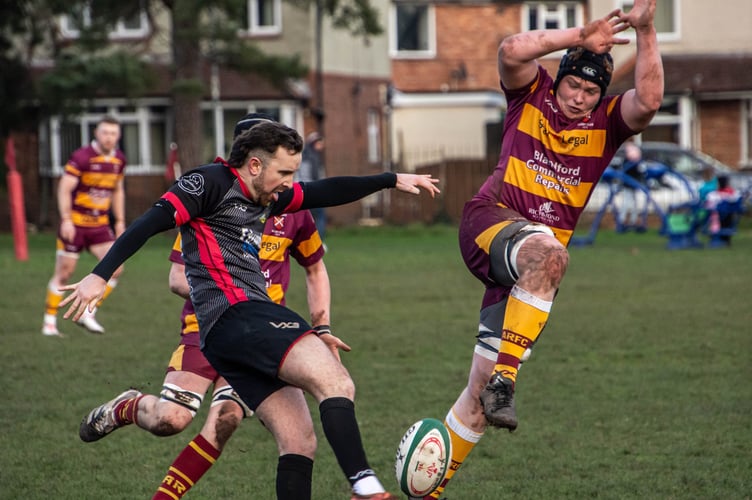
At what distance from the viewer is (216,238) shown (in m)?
5.02

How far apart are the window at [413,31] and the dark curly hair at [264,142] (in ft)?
127

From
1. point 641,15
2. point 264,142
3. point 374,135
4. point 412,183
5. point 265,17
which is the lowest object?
point 412,183

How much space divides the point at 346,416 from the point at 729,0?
37.0 meters

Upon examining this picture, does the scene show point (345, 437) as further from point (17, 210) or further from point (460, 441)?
point (17, 210)

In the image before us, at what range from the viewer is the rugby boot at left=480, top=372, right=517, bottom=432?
16.4 feet

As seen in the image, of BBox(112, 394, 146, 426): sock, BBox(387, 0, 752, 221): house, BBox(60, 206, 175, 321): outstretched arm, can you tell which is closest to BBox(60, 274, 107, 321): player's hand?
BBox(60, 206, 175, 321): outstretched arm

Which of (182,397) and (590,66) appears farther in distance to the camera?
(182,397)

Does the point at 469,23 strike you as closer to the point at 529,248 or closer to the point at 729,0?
the point at 729,0

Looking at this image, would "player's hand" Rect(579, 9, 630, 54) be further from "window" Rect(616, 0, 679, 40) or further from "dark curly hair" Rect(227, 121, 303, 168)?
"window" Rect(616, 0, 679, 40)

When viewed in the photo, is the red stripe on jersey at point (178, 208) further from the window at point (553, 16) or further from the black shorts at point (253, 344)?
the window at point (553, 16)

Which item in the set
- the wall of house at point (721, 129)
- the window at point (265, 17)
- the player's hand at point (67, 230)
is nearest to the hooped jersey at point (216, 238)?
the player's hand at point (67, 230)

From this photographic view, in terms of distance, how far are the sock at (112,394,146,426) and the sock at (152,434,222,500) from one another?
1.62 feet

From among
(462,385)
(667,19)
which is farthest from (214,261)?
(667,19)

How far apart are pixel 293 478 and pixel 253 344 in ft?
1.87
